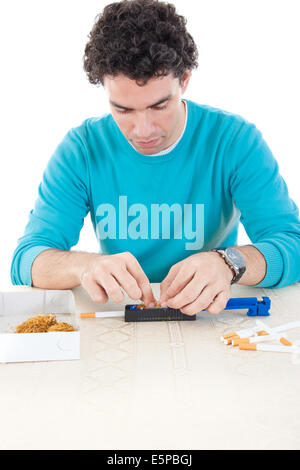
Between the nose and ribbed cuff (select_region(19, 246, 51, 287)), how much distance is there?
42 centimetres

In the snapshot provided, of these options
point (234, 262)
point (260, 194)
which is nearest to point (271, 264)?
point (234, 262)

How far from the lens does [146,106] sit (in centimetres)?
133

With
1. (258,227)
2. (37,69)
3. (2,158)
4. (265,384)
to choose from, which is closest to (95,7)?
(37,69)

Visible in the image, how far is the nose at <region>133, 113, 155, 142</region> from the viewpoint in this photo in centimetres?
135

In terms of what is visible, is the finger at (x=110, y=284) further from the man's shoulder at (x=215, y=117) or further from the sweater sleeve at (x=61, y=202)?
the man's shoulder at (x=215, y=117)

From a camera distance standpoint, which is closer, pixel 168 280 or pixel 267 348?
pixel 267 348

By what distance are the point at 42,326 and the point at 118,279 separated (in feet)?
0.64

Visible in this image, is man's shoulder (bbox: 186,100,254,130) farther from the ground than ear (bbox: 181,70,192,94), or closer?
closer

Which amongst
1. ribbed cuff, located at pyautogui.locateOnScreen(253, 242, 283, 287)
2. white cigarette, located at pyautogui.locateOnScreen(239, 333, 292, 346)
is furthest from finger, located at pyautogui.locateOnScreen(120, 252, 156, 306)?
ribbed cuff, located at pyautogui.locateOnScreen(253, 242, 283, 287)

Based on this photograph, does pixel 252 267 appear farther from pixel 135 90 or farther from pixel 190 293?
pixel 135 90

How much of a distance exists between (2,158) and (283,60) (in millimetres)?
1754

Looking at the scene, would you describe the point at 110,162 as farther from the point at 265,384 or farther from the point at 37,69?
the point at 37,69

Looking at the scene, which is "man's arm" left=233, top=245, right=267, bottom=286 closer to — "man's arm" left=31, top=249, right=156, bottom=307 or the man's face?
"man's arm" left=31, top=249, right=156, bottom=307

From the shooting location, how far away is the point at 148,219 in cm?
169
